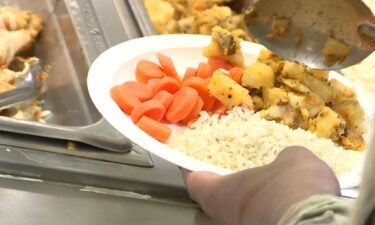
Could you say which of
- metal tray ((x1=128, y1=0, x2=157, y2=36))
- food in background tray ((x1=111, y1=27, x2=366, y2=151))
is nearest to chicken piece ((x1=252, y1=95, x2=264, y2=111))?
food in background tray ((x1=111, y1=27, x2=366, y2=151))

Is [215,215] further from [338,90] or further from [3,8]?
[3,8]

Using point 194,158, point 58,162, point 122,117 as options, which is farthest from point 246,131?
point 58,162

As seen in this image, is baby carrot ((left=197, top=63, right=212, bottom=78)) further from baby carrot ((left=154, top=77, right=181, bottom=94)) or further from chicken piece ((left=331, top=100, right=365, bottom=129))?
chicken piece ((left=331, top=100, right=365, bottom=129))

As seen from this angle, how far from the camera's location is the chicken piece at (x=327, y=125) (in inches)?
46.1

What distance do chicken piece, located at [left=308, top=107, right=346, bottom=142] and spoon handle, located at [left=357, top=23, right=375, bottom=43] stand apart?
155mm

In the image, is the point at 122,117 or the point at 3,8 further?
the point at 3,8

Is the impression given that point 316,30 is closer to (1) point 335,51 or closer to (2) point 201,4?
(1) point 335,51

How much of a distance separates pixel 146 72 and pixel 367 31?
0.44 metres

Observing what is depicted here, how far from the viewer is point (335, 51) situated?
120 centimetres

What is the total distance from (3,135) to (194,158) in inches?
13.1

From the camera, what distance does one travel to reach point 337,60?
1.20m

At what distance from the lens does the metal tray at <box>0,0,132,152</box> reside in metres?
1.08

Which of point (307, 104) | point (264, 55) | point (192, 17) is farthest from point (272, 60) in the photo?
point (192, 17)

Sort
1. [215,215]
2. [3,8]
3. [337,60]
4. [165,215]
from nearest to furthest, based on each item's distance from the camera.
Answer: [215,215]
[165,215]
[337,60]
[3,8]
